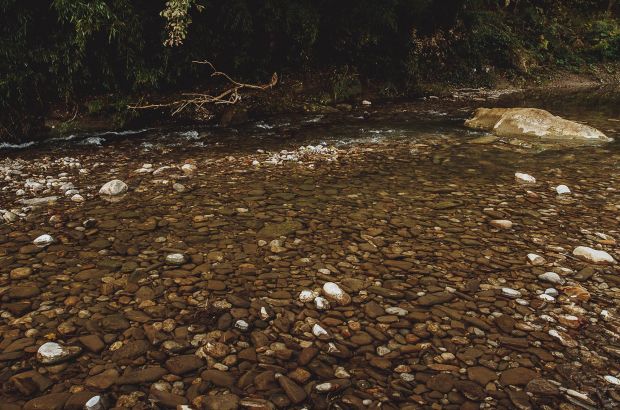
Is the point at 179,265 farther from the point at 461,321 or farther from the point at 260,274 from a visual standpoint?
the point at 461,321

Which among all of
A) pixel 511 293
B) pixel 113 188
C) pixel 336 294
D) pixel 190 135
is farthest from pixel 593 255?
pixel 190 135

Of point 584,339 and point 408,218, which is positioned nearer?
point 584,339

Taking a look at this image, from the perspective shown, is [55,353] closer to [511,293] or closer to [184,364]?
[184,364]

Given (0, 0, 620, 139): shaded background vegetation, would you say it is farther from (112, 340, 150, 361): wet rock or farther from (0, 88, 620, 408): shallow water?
(112, 340, 150, 361): wet rock

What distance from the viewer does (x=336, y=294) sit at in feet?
11.6

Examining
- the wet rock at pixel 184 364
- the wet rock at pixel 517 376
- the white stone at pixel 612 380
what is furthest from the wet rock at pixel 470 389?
the wet rock at pixel 184 364

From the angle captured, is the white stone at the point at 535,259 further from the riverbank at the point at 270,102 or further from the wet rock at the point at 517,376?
the riverbank at the point at 270,102

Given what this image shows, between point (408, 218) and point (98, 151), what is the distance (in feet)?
21.5

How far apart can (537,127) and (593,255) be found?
6949mm

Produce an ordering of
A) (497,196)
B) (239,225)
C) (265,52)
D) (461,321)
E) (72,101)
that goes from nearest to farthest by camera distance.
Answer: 1. (461,321)
2. (239,225)
3. (497,196)
4. (72,101)
5. (265,52)

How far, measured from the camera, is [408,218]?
5195 millimetres

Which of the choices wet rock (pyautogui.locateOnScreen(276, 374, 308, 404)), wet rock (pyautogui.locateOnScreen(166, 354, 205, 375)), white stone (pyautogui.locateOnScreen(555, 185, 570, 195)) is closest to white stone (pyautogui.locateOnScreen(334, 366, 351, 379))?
wet rock (pyautogui.locateOnScreen(276, 374, 308, 404))

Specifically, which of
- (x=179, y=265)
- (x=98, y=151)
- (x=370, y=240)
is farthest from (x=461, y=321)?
(x=98, y=151)

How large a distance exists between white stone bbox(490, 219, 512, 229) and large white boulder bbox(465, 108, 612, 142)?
5.96 m
